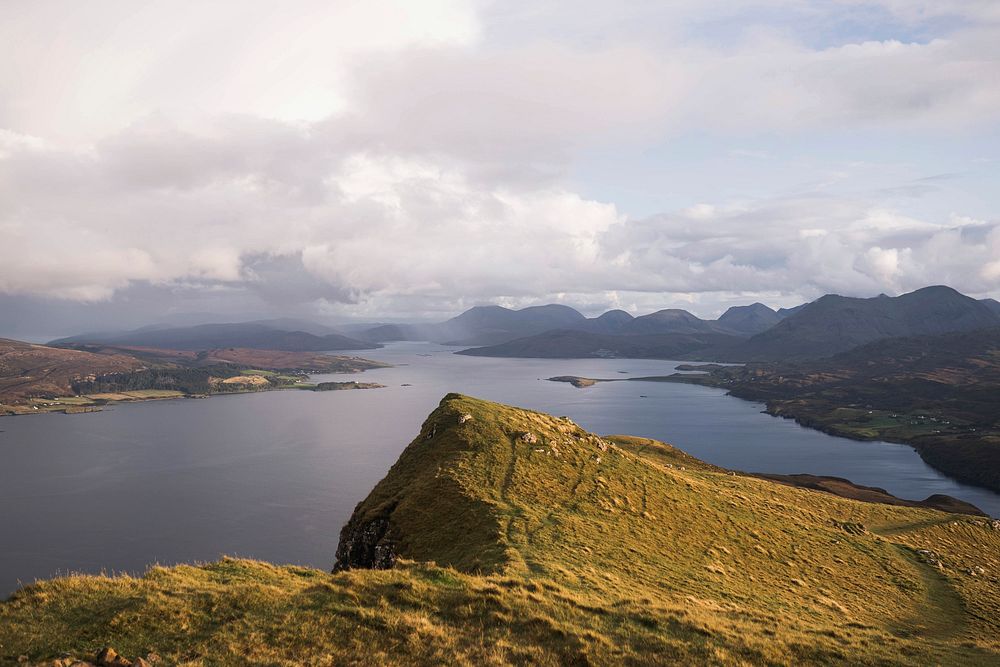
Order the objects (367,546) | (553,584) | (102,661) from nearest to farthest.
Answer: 1. (102,661)
2. (553,584)
3. (367,546)

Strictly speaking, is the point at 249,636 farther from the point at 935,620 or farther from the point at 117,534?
the point at 117,534

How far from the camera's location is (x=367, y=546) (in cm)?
4678

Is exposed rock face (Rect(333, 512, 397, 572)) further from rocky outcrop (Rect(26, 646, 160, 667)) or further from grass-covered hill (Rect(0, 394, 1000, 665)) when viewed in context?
rocky outcrop (Rect(26, 646, 160, 667))

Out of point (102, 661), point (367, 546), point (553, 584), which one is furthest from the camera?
point (367, 546)

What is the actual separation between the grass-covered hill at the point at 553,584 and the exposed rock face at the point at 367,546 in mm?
204

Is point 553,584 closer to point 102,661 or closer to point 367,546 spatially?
point 102,661

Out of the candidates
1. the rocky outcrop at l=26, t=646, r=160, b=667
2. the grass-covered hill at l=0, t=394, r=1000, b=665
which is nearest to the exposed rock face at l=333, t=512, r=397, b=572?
the grass-covered hill at l=0, t=394, r=1000, b=665

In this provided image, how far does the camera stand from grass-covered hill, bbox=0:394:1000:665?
20078 mm

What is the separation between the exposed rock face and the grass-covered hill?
20 cm

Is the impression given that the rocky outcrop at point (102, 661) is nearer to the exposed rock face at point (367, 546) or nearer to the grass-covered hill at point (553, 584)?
the grass-covered hill at point (553, 584)

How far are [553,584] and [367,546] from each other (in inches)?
910

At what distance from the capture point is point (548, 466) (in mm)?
57156

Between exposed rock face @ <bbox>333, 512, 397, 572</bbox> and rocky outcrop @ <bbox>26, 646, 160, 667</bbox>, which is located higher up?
rocky outcrop @ <bbox>26, 646, 160, 667</bbox>

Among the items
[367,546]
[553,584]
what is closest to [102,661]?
[553,584]
